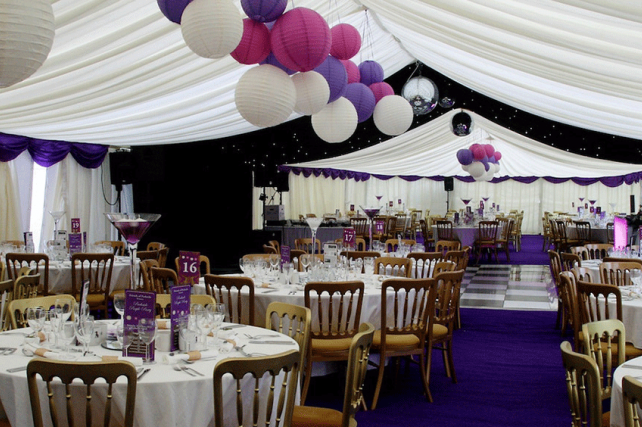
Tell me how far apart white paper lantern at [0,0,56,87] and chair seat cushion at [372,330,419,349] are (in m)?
2.89

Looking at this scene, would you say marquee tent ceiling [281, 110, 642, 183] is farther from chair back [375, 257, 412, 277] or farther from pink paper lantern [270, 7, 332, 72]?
pink paper lantern [270, 7, 332, 72]

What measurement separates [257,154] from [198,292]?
276 inches

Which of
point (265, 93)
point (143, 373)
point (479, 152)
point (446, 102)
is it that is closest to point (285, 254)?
point (265, 93)

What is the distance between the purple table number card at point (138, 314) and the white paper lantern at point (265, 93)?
2.09 m

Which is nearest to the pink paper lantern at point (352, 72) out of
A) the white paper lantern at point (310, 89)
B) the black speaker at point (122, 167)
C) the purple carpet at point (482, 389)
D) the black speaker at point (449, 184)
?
the white paper lantern at point (310, 89)

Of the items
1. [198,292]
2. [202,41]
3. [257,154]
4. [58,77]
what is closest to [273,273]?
[198,292]

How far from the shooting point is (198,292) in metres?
4.96

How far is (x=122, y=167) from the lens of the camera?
10180mm

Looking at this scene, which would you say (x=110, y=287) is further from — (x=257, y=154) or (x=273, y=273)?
(x=257, y=154)

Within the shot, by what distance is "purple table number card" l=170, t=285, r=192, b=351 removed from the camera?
2.89 metres

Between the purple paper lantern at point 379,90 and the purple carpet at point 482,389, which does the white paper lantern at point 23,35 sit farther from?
the purple paper lantern at point 379,90

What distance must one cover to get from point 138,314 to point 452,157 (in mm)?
17274

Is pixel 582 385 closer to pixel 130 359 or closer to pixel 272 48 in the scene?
pixel 130 359

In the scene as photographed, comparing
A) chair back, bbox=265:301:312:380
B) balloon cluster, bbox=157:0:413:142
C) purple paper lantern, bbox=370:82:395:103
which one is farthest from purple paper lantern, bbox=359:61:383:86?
chair back, bbox=265:301:312:380
